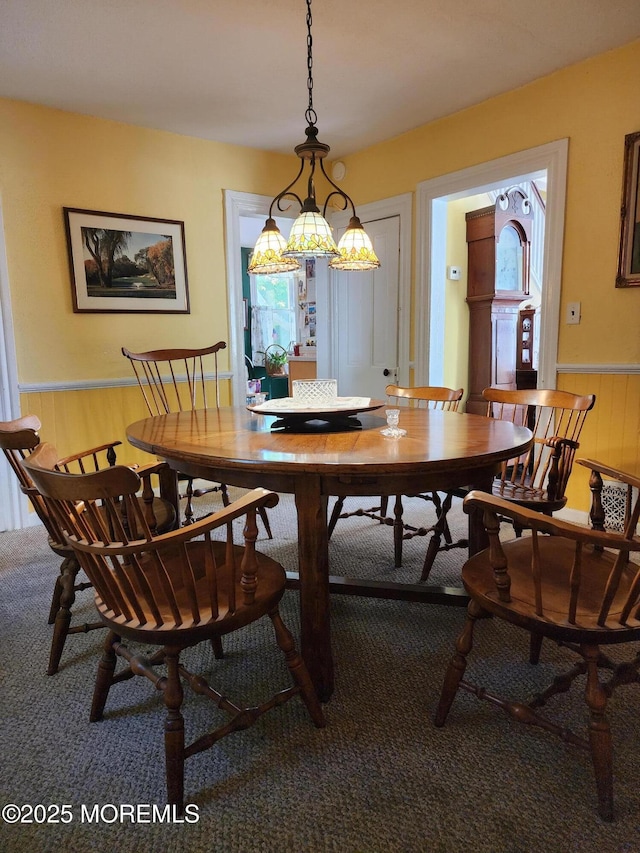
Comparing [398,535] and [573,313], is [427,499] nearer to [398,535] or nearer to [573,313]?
[398,535]

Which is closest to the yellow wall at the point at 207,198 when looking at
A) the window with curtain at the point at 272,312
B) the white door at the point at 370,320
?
the white door at the point at 370,320

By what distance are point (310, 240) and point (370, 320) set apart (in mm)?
2310

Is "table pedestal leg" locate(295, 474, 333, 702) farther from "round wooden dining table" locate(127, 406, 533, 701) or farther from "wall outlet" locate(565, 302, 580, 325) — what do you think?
"wall outlet" locate(565, 302, 580, 325)

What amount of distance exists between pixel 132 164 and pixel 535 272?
3333mm

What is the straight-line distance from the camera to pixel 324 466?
1352 millimetres

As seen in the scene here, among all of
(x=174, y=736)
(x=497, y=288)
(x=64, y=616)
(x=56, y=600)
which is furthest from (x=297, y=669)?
(x=497, y=288)

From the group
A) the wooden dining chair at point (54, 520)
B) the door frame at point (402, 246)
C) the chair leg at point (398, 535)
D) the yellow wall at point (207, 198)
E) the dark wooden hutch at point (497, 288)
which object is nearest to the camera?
the wooden dining chair at point (54, 520)

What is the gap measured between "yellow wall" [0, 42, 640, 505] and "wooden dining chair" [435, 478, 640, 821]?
1816 millimetres

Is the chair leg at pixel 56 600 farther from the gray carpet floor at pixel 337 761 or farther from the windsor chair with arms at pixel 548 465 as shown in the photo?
the windsor chair with arms at pixel 548 465

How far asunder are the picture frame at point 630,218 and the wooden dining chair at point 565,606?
1.83 meters

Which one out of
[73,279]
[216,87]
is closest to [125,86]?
[216,87]

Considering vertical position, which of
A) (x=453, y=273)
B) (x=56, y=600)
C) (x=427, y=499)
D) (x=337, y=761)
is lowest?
(x=337, y=761)

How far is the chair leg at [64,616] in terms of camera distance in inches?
67.8

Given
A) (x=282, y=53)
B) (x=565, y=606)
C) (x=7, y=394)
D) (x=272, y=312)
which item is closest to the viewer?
(x=565, y=606)
